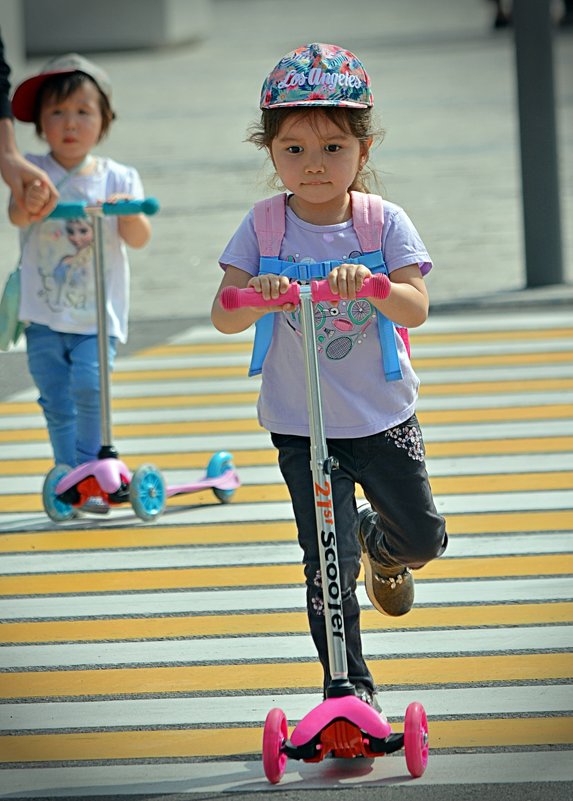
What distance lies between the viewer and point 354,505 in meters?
3.91

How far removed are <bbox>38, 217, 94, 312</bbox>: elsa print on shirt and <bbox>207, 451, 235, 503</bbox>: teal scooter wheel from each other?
2.43 ft

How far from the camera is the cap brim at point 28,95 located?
6004mm

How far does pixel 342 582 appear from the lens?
12.4 ft

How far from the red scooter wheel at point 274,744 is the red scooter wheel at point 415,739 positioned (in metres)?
0.27

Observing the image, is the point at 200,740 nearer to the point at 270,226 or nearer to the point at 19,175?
the point at 270,226

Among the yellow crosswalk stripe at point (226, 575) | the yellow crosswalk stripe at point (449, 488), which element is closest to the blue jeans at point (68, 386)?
the yellow crosswalk stripe at point (449, 488)

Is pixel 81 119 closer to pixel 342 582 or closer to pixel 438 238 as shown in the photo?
pixel 342 582

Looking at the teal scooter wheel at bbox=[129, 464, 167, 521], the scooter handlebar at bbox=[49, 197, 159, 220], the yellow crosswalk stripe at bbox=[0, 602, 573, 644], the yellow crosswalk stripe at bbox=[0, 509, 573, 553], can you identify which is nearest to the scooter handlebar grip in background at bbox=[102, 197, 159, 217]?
the scooter handlebar at bbox=[49, 197, 159, 220]

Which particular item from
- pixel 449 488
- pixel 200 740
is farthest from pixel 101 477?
pixel 200 740

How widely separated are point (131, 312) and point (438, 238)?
2780mm

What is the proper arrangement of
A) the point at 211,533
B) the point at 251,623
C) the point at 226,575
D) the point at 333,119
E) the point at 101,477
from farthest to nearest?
1. the point at 101,477
2. the point at 211,533
3. the point at 226,575
4. the point at 251,623
5. the point at 333,119

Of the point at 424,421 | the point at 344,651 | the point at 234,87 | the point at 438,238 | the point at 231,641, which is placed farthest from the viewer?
the point at 234,87

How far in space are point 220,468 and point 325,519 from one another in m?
2.46

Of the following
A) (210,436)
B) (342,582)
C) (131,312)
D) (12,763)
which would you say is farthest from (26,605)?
(131,312)
